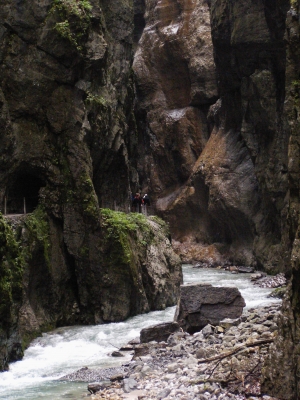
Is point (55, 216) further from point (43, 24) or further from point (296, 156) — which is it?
point (296, 156)

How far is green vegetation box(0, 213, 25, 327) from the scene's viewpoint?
13.8m

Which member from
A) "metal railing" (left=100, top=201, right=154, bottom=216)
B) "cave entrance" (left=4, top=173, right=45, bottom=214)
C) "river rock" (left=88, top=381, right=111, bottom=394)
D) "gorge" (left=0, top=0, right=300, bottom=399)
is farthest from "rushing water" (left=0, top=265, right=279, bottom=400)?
"metal railing" (left=100, top=201, right=154, bottom=216)

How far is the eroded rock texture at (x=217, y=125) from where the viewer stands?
1446 inches

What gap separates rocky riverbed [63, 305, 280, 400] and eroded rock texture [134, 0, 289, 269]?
39.0 ft

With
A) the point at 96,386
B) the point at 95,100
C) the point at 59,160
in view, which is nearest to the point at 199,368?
the point at 96,386

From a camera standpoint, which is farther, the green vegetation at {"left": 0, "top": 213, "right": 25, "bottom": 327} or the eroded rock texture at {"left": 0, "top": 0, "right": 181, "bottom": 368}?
the eroded rock texture at {"left": 0, "top": 0, "right": 181, "bottom": 368}

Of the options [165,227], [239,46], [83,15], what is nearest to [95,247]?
[165,227]

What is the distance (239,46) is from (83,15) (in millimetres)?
18119

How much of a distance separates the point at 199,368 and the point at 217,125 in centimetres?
3797

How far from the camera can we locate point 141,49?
5578 centimetres

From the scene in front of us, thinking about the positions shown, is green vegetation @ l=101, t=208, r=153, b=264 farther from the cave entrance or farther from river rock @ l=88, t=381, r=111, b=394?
river rock @ l=88, t=381, r=111, b=394

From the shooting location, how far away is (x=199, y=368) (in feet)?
35.9

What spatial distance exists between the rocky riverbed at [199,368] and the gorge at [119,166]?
889mm

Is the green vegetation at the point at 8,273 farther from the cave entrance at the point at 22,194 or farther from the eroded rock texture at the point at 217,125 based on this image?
the eroded rock texture at the point at 217,125
